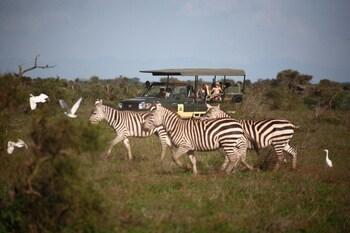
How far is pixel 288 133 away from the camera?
12727mm

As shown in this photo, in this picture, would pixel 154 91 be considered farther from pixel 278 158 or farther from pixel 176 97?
pixel 278 158

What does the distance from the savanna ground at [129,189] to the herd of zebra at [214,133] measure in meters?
0.42

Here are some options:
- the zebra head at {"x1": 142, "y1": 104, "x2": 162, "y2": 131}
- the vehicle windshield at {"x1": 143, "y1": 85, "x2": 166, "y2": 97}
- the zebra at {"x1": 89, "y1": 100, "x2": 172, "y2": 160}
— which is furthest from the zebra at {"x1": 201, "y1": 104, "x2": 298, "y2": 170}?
the vehicle windshield at {"x1": 143, "y1": 85, "x2": 166, "y2": 97}

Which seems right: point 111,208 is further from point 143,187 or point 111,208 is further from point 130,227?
point 143,187

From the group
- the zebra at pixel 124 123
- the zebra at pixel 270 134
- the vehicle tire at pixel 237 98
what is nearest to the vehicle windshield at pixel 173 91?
the vehicle tire at pixel 237 98

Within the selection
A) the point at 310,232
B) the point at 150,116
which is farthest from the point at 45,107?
the point at 150,116

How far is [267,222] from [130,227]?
1944 mm

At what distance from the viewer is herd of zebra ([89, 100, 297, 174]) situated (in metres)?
11.7

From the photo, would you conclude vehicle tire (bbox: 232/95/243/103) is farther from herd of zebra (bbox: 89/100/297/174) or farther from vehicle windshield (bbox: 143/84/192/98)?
herd of zebra (bbox: 89/100/297/174)

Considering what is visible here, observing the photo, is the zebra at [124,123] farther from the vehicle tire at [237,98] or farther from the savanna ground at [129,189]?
the vehicle tire at [237,98]

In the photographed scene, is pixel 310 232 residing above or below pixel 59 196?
below

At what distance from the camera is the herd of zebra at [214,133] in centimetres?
1172

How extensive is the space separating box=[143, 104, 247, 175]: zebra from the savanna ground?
17.0 inches

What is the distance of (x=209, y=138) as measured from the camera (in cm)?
1184
